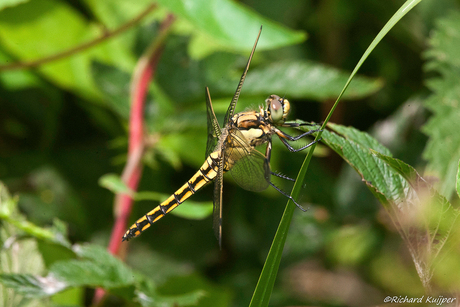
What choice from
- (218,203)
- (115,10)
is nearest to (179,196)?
(218,203)

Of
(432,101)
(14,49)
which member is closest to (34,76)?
(14,49)

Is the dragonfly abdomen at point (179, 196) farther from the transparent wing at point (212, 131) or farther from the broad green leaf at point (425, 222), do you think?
the broad green leaf at point (425, 222)

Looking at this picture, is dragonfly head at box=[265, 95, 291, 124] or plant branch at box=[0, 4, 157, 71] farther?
plant branch at box=[0, 4, 157, 71]

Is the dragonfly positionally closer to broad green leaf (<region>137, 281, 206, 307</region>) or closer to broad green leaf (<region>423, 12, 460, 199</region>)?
broad green leaf (<region>137, 281, 206, 307</region>)

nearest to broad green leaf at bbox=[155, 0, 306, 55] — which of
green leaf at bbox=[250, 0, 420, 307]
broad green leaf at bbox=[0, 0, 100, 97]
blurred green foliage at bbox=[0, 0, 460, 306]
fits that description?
blurred green foliage at bbox=[0, 0, 460, 306]

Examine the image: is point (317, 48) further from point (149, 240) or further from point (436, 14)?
point (149, 240)
